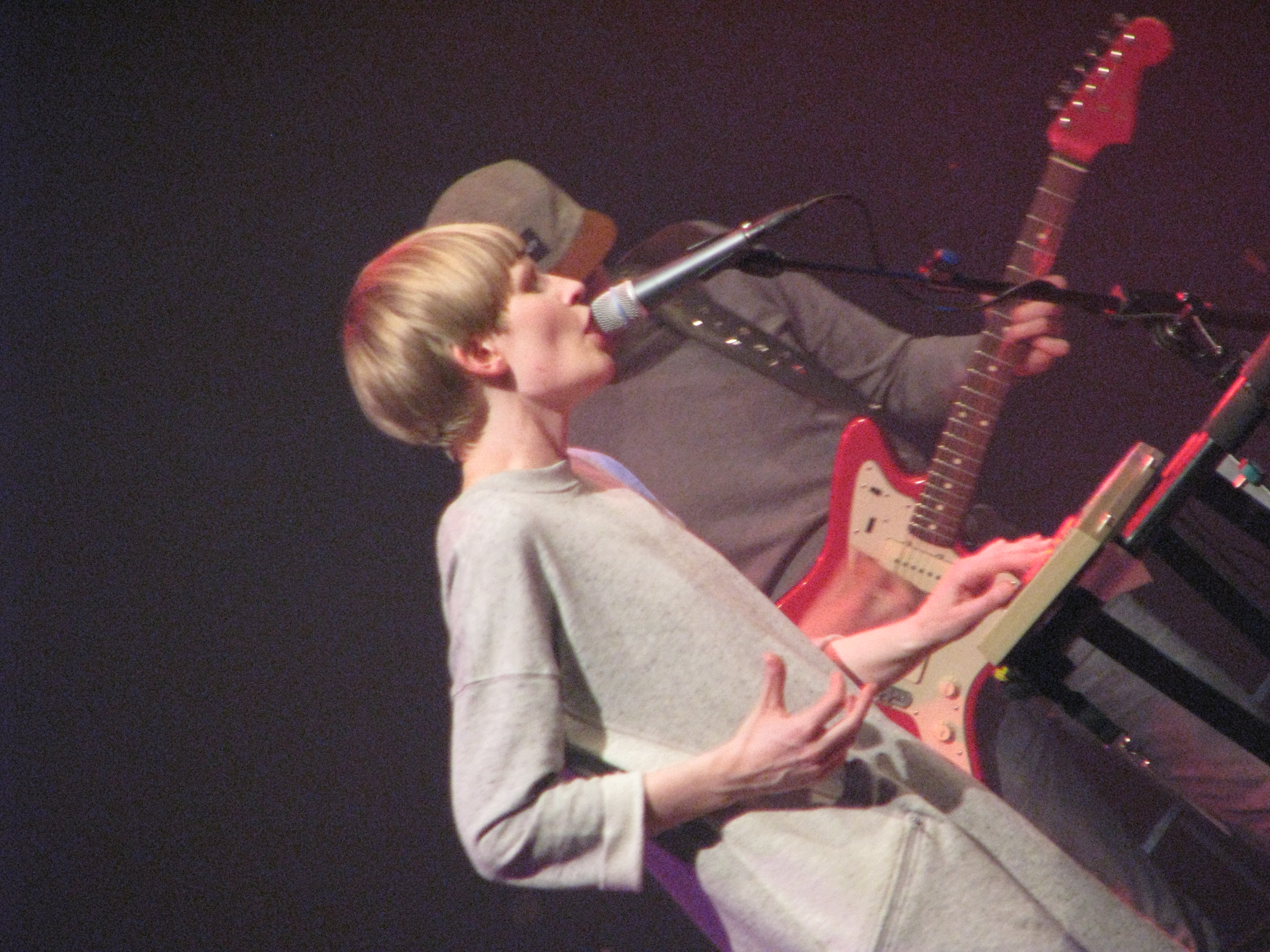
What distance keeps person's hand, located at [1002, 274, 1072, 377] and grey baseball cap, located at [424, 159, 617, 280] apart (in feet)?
3.00

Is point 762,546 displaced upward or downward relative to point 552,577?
downward

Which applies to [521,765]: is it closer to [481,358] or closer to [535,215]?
[481,358]

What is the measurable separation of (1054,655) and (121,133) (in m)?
2.05

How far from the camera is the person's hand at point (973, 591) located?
1.67 m

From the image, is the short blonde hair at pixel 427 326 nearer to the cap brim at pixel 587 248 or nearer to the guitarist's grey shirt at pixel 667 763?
the guitarist's grey shirt at pixel 667 763

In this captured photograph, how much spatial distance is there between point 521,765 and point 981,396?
1.43m

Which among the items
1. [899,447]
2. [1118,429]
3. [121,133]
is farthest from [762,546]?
[121,133]

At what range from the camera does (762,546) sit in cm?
252

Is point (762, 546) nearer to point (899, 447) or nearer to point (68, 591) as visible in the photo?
point (899, 447)

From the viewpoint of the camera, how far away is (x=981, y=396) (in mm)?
2176

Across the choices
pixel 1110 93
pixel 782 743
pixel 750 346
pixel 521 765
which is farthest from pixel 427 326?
pixel 1110 93

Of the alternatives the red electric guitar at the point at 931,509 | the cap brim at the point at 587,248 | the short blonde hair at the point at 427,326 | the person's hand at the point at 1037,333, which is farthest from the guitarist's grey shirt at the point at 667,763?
the person's hand at the point at 1037,333

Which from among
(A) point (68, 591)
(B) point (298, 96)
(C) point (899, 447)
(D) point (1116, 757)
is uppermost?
(B) point (298, 96)

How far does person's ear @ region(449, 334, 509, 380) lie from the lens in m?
1.43
